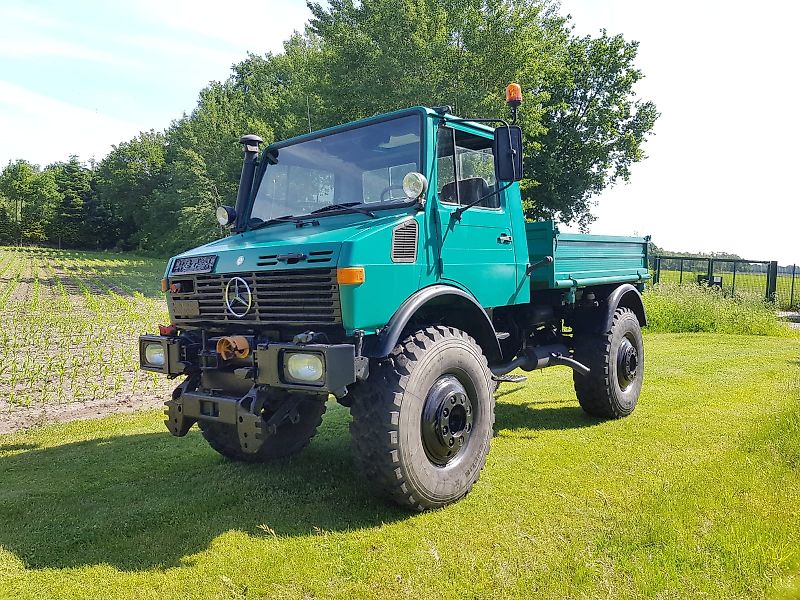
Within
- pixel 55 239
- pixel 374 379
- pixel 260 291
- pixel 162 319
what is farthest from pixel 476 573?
pixel 55 239

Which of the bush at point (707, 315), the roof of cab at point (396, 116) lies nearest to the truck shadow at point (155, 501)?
the roof of cab at point (396, 116)

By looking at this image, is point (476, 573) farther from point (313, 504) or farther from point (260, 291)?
point (260, 291)

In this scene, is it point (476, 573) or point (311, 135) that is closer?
point (476, 573)

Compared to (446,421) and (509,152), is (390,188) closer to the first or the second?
(509,152)

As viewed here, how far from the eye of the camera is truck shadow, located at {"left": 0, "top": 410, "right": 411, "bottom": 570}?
328cm

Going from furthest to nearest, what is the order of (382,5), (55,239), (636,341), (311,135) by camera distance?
(55,239) → (382,5) → (636,341) → (311,135)

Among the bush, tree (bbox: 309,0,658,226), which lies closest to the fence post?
the bush

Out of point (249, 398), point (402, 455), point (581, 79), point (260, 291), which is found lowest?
point (402, 455)

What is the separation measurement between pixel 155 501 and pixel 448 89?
60.4 feet

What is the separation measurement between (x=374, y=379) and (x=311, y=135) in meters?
2.18

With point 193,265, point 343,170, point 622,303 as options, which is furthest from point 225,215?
point 622,303

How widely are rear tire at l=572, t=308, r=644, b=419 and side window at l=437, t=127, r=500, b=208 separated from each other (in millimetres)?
2066

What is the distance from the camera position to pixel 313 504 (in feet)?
12.6

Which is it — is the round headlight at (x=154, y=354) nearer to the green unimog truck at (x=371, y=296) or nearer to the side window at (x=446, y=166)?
the green unimog truck at (x=371, y=296)
